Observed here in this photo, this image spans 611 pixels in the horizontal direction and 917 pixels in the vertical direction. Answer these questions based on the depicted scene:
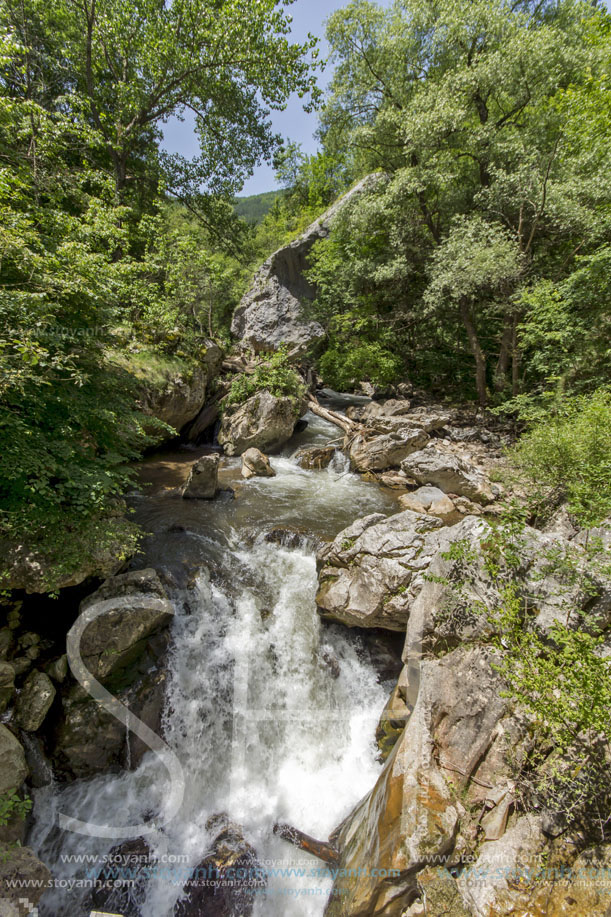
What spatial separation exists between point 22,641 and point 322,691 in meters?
4.66

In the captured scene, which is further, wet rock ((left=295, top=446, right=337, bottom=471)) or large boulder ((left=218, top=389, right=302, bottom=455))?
large boulder ((left=218, top=389, right=302, bottom=455))

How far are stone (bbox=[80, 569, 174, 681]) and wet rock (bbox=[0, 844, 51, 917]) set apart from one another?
172 cm

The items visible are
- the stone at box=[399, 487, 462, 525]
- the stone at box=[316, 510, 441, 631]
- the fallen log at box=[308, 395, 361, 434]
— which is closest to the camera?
the stone at box=[316, 510, 441, 631]

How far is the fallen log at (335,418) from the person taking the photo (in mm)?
14531

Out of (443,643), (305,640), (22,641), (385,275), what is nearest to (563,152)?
(385,275)

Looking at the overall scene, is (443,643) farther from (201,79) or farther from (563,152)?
(201,79)

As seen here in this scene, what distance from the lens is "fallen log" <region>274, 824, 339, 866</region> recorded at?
416cm

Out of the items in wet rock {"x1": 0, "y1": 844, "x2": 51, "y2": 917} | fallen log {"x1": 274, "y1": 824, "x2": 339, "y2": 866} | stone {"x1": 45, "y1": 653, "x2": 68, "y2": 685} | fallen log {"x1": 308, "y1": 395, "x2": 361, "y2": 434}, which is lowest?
fallen log {"x1": 274, "y1": 824, "x2": 339, "y2": 866}

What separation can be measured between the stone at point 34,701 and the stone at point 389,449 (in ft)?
31.7

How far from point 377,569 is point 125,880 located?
507cm

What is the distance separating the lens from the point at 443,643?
173 inches

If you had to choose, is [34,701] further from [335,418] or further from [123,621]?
[335,418]

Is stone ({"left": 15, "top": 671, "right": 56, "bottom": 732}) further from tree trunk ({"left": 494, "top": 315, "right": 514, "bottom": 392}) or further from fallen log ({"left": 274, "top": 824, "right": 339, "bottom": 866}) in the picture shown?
tree trunk ({"left": 494, "top": 315, "right": 514, "bottom": 392})

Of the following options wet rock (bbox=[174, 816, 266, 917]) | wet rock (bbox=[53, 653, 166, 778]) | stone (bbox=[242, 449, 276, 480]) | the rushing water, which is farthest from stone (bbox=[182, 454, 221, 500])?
wet rock (bbox=[174, 816, 266, 917])
